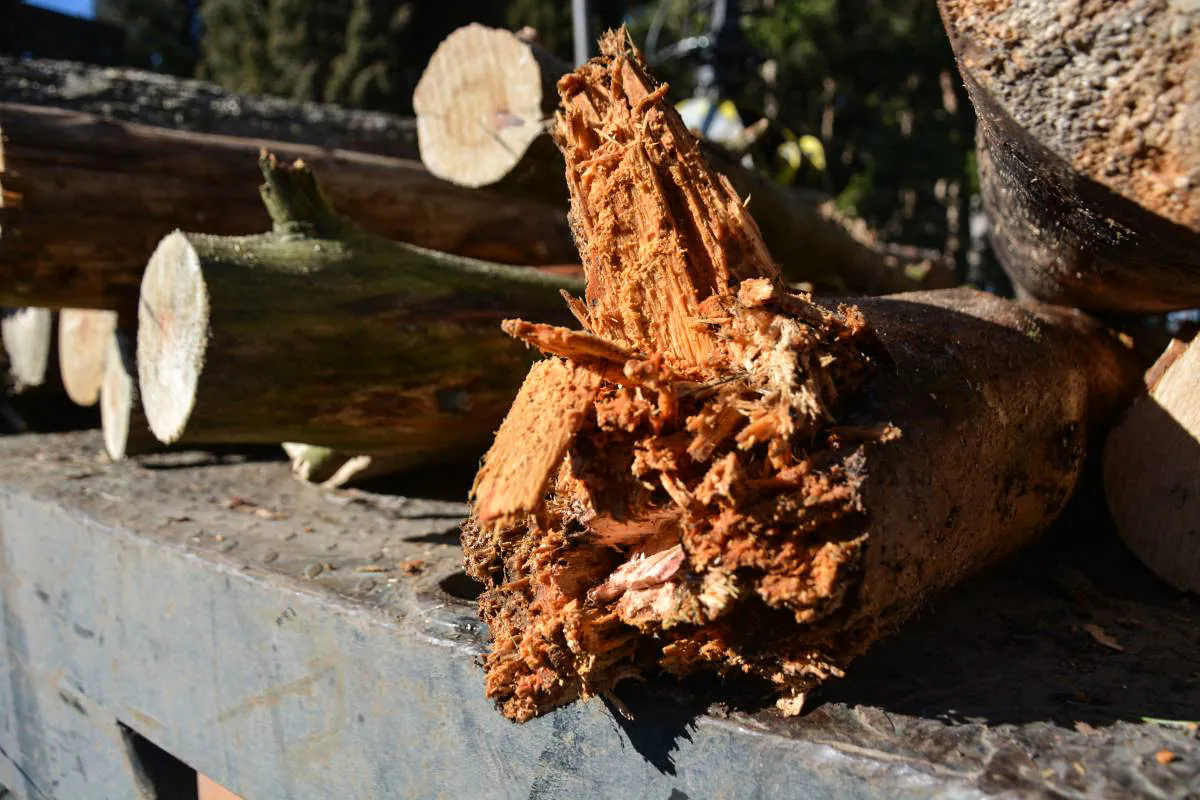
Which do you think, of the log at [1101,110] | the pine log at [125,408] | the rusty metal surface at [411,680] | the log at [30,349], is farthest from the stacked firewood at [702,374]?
the log at [30,349]

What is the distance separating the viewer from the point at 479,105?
2967 millimetres

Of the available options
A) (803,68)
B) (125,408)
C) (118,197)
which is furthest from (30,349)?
(803,68)

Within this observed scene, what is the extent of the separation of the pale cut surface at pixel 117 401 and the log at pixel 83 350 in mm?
432

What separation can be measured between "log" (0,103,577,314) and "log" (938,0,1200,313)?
8.46 ft

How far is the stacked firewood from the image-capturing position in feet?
4.13

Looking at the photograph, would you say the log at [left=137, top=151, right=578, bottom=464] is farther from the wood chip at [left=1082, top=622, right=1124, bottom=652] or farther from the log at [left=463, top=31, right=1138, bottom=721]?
the wood chip at [left=1082, top=622, right=1124, bottom=652]

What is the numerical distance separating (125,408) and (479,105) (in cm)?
173

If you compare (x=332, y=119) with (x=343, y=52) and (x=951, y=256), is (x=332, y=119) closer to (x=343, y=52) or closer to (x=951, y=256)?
(x=951, y=256)

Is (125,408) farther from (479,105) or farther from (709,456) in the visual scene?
(709,456)

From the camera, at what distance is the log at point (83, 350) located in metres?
4.04

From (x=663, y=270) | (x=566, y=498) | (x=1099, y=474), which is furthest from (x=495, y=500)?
(x=1099, y=474)

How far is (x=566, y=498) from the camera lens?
1487 mm

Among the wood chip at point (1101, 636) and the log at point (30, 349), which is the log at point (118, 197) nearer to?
the log at point (30, 349)

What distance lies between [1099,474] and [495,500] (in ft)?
5.10
